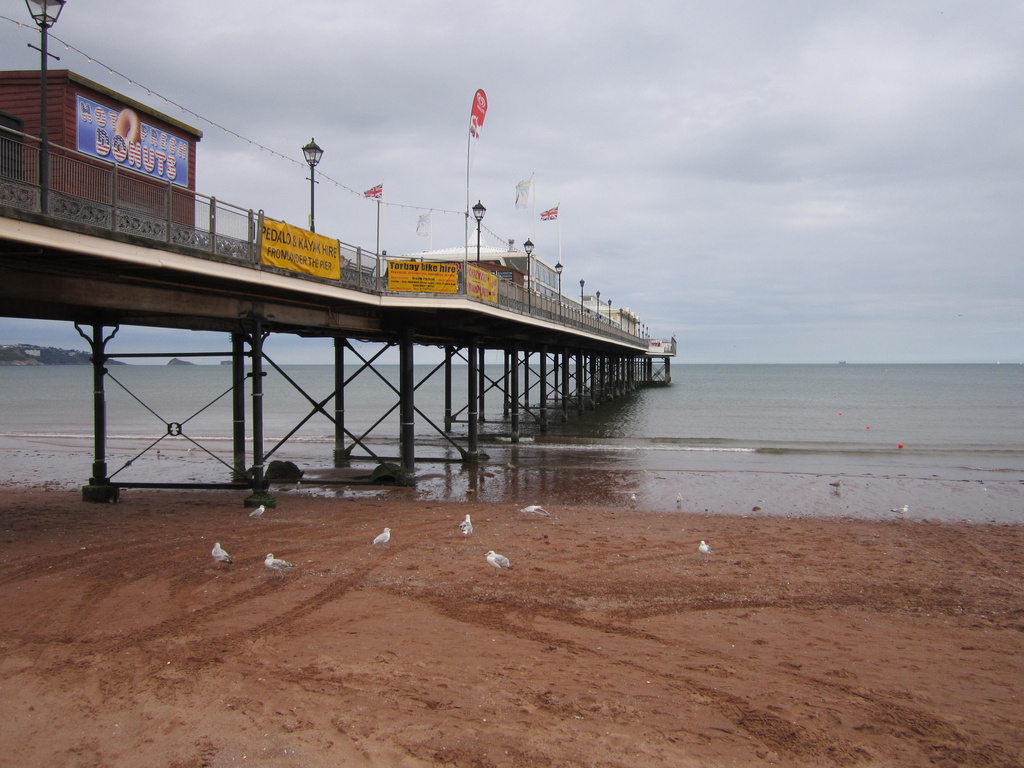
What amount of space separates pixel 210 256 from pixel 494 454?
15040 millimetres

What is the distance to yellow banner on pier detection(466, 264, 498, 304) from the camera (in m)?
15.6

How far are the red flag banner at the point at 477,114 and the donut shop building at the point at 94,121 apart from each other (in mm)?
10493

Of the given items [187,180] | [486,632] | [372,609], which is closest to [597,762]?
[486,632]

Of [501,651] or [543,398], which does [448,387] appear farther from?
[501,651]

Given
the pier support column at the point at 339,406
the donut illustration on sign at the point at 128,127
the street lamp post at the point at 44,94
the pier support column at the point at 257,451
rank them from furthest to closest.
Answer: the pier support column at the point at 339,406
the pier support column at the point at 257,451
the donut illustration on sign at the point at 128,127
the street lamp post at the point at 44,94

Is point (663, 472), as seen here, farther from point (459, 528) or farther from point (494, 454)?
point (459, 528)

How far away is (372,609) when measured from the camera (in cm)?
703

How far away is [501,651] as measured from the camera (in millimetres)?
5992

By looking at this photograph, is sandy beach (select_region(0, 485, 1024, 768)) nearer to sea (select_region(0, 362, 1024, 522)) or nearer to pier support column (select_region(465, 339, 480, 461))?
sea (select_region(0, 362, 1024, 522))

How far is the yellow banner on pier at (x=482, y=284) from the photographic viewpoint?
1565 cm

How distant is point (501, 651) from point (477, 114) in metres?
18.1

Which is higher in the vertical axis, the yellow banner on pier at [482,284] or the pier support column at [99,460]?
the yellow banner on pier at [482,284]

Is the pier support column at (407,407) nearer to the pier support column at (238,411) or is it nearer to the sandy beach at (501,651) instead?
the pier support column at (238,411)

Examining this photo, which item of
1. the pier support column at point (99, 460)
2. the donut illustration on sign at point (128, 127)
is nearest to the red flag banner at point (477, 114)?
the donut illustration on sign at point (128, 127)
